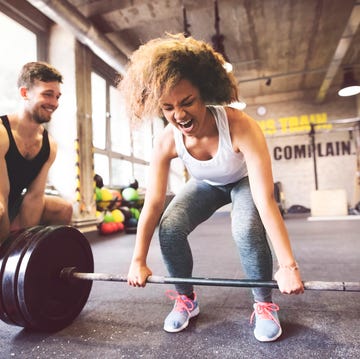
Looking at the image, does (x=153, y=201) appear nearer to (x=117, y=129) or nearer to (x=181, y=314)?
(x=181, y=314)

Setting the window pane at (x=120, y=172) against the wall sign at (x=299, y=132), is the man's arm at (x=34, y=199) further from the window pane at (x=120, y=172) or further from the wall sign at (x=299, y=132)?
the wall sign at (x=299, y=132)

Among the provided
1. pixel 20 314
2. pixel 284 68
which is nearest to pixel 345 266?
pixel 20 314

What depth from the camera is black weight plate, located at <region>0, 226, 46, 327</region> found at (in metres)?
1.14

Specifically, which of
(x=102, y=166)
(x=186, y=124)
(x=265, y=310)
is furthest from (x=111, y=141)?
(x=265, y=310)

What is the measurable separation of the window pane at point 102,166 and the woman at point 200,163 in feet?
14.1

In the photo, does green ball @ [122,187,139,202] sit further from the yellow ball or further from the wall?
the wall

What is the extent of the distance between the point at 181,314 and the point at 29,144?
1.26 metres

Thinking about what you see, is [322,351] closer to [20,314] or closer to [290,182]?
[20,314]

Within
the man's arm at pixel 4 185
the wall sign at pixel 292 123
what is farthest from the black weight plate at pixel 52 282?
the wall sign at pixel 292 123

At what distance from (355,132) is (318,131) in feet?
2.88

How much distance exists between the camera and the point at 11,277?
1.15m

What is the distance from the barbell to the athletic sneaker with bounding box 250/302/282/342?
205 mm

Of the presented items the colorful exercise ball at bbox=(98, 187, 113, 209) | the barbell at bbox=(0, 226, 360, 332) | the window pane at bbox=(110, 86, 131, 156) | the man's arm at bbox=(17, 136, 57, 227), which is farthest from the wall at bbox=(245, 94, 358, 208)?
the barbell at bbox=(0, 226, 360, 332)

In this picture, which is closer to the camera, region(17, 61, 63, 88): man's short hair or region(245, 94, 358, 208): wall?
region(17, 61, 63, 88): man's short hair
